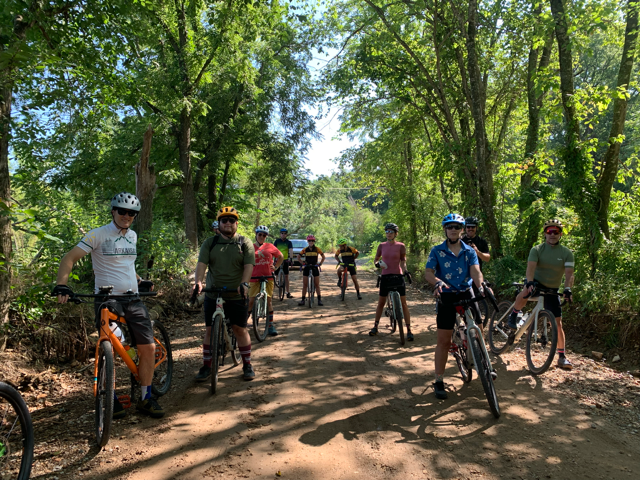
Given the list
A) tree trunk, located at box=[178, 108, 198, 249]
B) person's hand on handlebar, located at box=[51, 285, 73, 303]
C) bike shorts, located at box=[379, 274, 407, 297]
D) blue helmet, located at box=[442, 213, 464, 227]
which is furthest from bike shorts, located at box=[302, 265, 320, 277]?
person's hand on handlebar, located at box=[51, 285, 73, 303]

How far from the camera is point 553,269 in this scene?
5.96 metres

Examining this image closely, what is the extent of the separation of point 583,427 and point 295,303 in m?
8.90

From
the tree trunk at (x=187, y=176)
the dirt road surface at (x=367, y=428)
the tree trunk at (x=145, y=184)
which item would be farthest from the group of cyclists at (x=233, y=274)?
the tree trunk at (x=187, y=176)

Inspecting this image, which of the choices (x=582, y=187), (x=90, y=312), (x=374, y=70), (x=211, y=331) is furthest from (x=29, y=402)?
(x=374, y=70)

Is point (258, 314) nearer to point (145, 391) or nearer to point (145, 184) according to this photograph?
point (145, 391)

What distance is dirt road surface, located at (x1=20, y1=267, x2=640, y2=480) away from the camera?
11.2 ft

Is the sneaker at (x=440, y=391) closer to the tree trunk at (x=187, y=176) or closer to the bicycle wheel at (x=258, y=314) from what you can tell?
the bicycle wheel at (x=258, y=314)

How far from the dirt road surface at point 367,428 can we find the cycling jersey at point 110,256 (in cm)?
147

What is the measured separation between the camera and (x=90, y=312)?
20.9ft

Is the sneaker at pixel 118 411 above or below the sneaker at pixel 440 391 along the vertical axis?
above

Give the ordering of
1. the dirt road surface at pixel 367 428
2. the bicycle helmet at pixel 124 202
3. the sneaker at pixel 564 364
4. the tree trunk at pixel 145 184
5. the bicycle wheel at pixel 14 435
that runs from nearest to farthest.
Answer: the bicycle wheel at pixel 14 435, the dirt road surface at pixel 367 428, the bicycle helmet at pixel 124 202, the sneaker at pixel 564 364, the tree trunk at pixel 145 184

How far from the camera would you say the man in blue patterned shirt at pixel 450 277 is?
16.0ft

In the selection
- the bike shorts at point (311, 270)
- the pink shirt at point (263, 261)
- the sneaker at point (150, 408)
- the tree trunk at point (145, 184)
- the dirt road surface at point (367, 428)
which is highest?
the tree trunk at point (145, 184)

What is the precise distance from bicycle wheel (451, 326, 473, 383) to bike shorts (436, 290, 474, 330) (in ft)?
0.78
